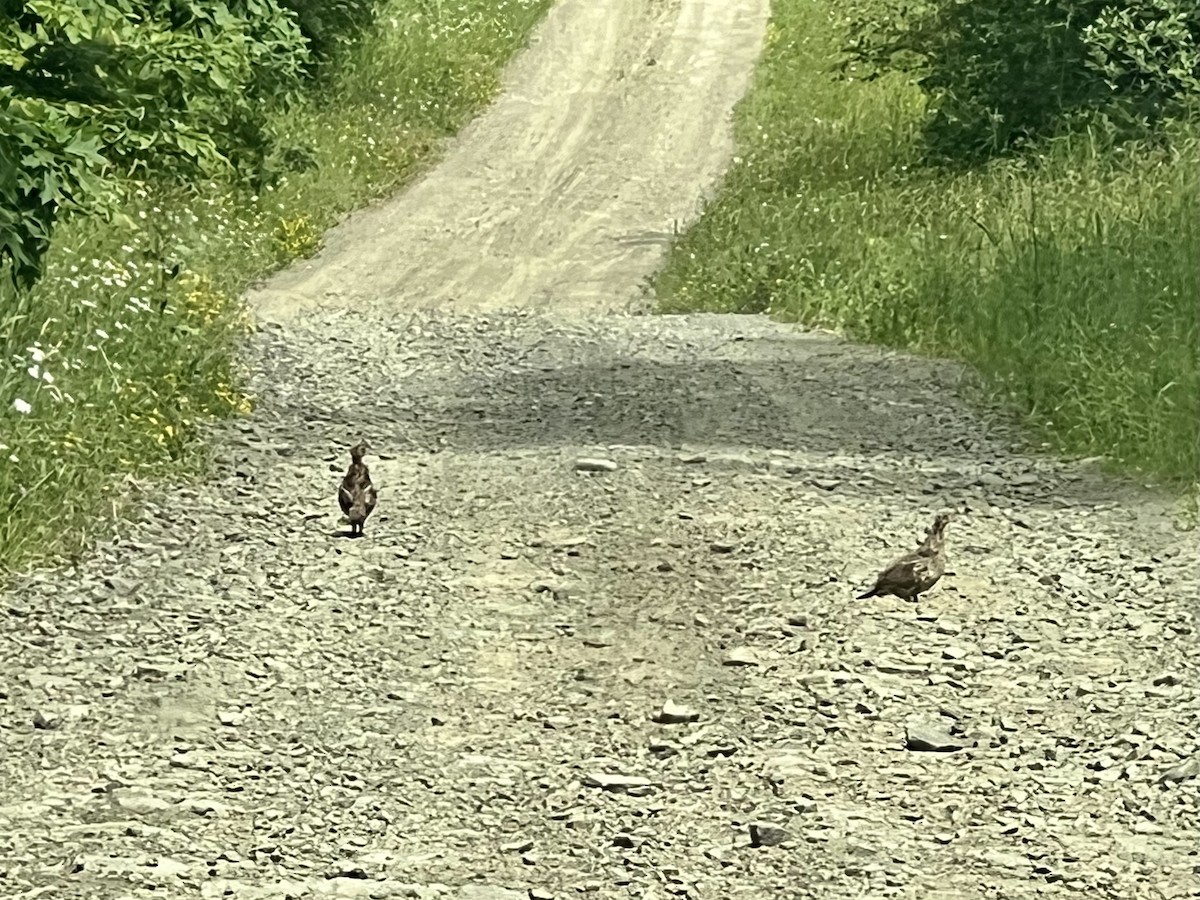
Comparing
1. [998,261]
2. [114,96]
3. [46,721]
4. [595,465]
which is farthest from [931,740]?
[998,261]

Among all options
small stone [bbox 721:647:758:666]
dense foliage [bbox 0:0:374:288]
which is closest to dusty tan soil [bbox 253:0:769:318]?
dense foliage [bbox 0:0:374:288]

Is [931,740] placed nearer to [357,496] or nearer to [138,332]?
[357,496]

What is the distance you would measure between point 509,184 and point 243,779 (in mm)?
16933

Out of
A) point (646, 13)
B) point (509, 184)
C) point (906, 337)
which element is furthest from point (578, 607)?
point (646, 13)

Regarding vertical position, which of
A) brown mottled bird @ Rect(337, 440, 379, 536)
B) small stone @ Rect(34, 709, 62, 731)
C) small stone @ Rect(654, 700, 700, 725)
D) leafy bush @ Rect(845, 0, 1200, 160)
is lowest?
brown mottled bird @ Rect(337, 440, 379, 536)

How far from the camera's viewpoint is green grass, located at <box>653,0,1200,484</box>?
10.9 m

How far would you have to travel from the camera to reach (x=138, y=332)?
11.4 metres

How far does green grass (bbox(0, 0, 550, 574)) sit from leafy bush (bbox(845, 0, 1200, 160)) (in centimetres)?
605

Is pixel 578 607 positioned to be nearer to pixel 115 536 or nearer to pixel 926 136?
pixel 115 536

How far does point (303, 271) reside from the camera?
1861cm

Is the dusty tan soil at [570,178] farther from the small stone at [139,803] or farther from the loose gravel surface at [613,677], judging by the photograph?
the small stone at [139,803]

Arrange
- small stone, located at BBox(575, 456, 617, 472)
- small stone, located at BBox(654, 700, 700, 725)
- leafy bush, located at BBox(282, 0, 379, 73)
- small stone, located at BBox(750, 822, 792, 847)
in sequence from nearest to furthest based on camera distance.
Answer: small stone, located at BBox(750, 822, 792, 847)
small stone, located at BBox(654, 700, 700, 725)
small stone, located at BBox(575, 456, 617, 472)
leafy bush, located at BBox(282, 0, 379, 73)

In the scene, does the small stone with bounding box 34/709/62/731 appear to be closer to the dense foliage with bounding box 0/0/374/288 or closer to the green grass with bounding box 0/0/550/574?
the green grass with bounding box 0/0/550/574

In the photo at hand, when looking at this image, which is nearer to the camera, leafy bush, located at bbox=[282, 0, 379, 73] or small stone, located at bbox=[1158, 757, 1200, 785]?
small stone, located at bbox=[1158, 757, 1200, 785]
